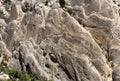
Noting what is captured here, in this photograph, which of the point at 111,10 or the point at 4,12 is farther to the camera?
the point at 4,12

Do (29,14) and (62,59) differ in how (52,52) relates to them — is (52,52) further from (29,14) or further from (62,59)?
(29,14)

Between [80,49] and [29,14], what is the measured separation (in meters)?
9.18

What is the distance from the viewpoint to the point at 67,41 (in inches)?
1885

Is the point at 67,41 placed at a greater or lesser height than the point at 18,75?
greater

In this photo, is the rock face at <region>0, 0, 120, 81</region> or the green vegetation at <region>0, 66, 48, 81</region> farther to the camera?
the rock face at <region>0, 0, 120, 81</region>

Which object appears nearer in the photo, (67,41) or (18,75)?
(18,75)

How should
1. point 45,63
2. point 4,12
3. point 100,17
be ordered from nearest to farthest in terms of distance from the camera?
point 45,63, point 100,17, point 4,12

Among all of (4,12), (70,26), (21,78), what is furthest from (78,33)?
(4,12)

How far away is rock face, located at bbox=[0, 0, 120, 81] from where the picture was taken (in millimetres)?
46188

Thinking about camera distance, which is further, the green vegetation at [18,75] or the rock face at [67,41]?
the rock face at [67,41]

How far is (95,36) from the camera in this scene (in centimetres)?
4934

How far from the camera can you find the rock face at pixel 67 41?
4619 cm

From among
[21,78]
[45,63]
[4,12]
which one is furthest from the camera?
[4,12]

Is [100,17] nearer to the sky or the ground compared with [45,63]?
nearer to the sky
